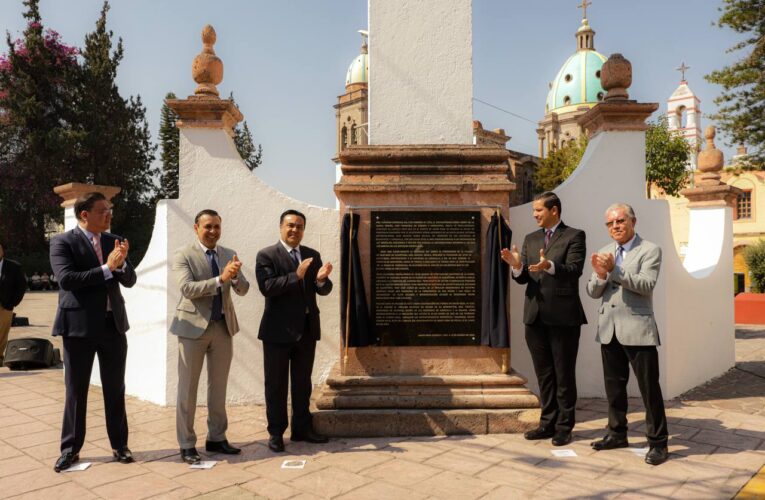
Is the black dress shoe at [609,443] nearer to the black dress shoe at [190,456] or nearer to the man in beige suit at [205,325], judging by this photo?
the man in beige suit at [205,325]

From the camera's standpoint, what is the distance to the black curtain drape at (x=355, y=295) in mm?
4984

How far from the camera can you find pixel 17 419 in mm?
5578

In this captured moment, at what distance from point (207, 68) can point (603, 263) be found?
4.49m

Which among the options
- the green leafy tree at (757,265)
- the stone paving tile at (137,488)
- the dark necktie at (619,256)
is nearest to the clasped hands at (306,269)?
the stone paving tile at (137,488)

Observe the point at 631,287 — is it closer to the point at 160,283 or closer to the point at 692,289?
the point at 692,289

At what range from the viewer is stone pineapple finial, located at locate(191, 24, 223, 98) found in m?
5.94

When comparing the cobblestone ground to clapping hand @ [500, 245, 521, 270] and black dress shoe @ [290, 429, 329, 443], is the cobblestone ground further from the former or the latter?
clapping hand @ [500, 245, 521, 270]

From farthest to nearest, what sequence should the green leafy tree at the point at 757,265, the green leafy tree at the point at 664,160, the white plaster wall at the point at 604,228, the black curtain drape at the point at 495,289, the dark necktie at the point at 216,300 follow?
the green leafy tree at the point at 664,160 → the green leafy tree at the point at 757,265 → the white plaster wall at the point at 604,228 → the black curtain drape at the point at 495,289 → the dark necktie at the point at 216,300

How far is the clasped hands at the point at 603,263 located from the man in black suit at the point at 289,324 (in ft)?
6.73

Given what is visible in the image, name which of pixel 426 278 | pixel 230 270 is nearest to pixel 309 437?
pixel 230 270

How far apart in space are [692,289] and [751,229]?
3473cm

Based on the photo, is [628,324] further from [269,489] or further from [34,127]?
[34,127]

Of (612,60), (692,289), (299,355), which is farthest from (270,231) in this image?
(692,289)

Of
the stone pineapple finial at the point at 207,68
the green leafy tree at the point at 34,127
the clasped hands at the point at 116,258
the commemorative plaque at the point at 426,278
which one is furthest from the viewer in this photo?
the green leafy tree at the point at 34,127
